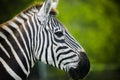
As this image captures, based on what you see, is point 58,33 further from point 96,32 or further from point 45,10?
point 96,32

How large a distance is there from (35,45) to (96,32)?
6.34 feet

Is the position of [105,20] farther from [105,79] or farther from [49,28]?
[49,28]

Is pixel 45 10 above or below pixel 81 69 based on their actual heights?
above

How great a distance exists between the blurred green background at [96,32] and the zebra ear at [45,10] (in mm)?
1507

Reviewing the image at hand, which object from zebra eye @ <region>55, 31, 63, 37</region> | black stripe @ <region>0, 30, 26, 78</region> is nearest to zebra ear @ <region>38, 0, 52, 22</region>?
zebra eye @ <region>55, 31, 63, 37</region>

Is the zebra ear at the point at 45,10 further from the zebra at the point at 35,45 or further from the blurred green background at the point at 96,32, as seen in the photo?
the blurred green background at the point at 96,32

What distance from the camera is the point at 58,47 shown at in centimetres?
234

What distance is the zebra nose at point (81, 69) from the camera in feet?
7.73

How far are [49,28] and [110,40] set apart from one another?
78.7 inches

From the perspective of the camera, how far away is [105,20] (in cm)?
414

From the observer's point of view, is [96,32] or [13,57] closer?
[13,57]

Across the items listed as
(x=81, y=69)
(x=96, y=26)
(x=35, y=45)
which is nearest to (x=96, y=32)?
(x=96, y=26)

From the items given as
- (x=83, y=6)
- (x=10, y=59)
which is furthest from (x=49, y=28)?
(x=83, y=6)

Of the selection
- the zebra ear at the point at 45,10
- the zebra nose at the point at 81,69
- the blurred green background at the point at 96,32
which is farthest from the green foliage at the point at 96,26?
the zebra ear at the point at 45,10
